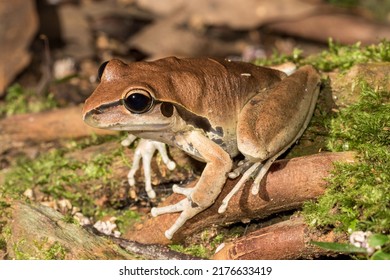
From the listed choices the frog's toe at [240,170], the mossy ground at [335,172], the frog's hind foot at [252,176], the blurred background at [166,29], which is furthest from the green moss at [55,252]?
the blurred background at [166,29]

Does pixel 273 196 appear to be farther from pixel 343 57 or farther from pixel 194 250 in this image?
pixel 343 57

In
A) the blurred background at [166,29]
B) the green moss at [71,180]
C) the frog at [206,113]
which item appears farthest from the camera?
the blurred background at [166,29]

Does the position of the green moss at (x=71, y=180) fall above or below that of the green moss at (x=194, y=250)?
above

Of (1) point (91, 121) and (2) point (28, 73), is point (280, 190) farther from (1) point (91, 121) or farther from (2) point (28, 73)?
(2) point (28, 73)

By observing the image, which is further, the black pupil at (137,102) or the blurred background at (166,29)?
the blurred background at (166,29)

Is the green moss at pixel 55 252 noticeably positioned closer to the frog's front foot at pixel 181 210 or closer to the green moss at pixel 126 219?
the frog's front foot at pixel 181 210

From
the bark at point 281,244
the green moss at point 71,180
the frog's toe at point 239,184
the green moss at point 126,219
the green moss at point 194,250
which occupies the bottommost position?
the green moss at point 126,219

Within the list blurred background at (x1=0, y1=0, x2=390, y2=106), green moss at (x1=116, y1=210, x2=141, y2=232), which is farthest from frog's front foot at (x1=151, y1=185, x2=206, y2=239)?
blurred background at (x1=0, y1=0, x2=390, y2=106)
